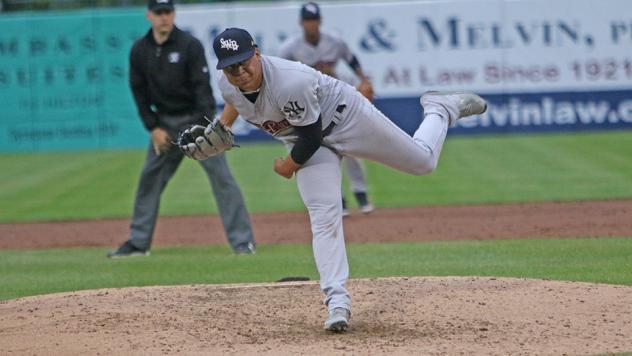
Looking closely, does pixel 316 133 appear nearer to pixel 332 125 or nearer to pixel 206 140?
pixel 332 125

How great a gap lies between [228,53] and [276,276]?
9.86ft

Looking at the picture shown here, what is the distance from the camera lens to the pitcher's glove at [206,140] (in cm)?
646

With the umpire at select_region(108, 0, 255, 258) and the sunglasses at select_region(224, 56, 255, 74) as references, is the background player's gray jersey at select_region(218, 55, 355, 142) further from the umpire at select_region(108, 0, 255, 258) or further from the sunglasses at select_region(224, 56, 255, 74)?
the umpire at select_region(108, 0, 255, 258)

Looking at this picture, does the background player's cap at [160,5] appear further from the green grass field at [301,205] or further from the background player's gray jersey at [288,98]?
the background player's gray jersey at [288,98]

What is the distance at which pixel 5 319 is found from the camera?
670 cm

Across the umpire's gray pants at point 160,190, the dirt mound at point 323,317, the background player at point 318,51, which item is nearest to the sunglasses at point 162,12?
the umpire's gray pants at point 160,190

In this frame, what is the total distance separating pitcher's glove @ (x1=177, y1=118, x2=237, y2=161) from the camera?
6465 millimetres

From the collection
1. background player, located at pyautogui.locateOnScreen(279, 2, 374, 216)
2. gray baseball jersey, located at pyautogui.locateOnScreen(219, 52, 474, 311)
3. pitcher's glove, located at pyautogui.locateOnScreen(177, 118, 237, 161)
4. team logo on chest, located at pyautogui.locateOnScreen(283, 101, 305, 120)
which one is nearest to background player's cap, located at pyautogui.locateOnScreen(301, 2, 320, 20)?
background player, located at pyautogui.locateOnScreen(279, 2, 374, 216)

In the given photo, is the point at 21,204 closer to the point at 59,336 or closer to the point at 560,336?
the point at 59,336

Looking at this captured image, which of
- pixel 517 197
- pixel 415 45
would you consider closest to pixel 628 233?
pixel 517 197

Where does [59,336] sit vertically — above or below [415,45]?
below

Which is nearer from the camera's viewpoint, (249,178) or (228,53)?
(228,53)

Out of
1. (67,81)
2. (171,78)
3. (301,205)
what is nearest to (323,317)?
(171,78)

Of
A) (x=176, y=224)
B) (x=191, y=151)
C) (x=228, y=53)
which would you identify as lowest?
(x=176, y=224)
